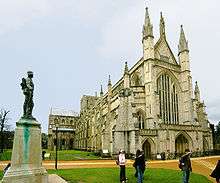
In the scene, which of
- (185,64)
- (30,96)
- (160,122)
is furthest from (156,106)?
(30,96)

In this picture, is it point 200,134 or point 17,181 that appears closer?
point 17,181

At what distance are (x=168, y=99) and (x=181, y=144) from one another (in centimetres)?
788

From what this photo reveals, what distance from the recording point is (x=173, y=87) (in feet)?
160

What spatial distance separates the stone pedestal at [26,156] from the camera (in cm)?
1073

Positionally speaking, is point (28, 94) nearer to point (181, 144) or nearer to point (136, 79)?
point (181, 144)

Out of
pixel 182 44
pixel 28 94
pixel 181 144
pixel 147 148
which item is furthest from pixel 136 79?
pixel 28 94

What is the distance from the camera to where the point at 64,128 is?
313 ft

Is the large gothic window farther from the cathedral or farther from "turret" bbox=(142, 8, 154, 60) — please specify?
"turret" bbox=(142, 8, 154, 60)

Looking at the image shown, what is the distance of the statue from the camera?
1196 centimetres

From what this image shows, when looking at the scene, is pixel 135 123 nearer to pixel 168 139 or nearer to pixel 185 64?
pixel 168 139

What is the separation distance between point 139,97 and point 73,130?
175 ft

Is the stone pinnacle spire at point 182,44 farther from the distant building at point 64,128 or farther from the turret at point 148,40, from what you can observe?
the distant building at point 64,128

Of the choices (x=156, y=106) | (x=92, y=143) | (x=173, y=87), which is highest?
(x=173, y=87)

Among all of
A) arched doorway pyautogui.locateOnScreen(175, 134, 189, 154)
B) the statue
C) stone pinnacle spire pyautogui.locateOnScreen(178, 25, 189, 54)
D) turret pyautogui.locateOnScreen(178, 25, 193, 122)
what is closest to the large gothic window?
turret pyautogui.locateOnScreen(178, 25, 193, 122)
